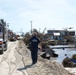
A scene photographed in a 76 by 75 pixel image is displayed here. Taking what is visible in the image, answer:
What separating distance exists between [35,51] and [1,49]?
10.0m

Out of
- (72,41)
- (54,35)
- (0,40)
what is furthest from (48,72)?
(54,35)

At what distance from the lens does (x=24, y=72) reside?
14352 millimetres

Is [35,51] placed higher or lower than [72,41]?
higher

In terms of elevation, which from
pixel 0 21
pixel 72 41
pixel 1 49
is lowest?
pixel 72 41

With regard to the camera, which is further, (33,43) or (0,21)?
(0,21)

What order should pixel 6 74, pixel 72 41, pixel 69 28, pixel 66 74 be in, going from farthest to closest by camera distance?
pixel 69 28
pixel 72 41
pixel 66 74
pixel 6 74

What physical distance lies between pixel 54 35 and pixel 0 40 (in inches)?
5170

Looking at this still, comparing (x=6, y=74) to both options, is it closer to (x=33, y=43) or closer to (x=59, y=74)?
(x=59, y=74)

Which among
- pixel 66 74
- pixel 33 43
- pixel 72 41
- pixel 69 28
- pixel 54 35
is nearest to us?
pixel 66 74

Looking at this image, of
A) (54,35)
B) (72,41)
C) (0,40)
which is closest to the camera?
(0,40)

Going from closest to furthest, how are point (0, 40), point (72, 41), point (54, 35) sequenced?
point (0, 40)
point (72, 41)
point (54, 35)

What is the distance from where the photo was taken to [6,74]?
1380cm

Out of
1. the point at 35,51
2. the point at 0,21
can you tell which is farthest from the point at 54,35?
the point at 35,51

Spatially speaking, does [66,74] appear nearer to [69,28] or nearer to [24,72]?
[24,72]
